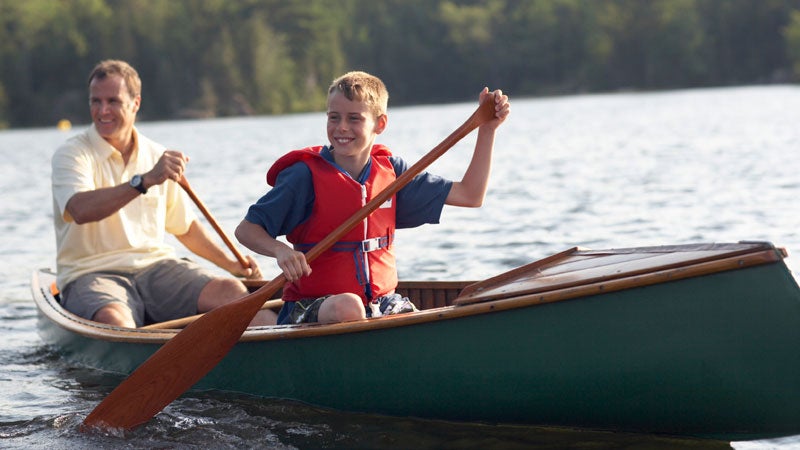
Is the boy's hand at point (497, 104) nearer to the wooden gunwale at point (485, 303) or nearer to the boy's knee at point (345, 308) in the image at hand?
the wooden gunwale at point (485, 303)

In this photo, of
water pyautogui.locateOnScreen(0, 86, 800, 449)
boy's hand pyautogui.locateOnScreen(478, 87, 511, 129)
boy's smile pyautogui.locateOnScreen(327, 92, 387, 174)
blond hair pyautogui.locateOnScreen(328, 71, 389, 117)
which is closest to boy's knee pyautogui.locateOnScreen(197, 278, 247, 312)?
water pyautogui.locateOnScreen(0, 86, 800, 449)

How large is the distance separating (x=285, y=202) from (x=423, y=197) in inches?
22.0

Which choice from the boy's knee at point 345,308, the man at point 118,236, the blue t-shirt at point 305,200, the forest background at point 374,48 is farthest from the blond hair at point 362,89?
the forest background at point 374,48

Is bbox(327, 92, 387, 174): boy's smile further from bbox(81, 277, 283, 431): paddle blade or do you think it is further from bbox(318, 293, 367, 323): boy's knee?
bbox(81, 277, 283, 431): paddle blade

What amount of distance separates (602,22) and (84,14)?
32305 millimetres

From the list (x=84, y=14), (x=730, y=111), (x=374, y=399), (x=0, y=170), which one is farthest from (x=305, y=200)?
(x=84, y=14)

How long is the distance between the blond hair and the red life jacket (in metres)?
0.25

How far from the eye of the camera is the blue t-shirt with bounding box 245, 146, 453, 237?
3.94 meters

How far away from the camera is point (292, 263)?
379cm

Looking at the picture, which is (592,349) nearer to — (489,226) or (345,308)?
(345,308)

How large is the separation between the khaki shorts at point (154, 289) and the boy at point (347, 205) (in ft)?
3.35

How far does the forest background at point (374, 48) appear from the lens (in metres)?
54.8

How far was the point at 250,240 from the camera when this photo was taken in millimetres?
3926

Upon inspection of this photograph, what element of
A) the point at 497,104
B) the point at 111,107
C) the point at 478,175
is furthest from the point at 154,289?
the point at 497,104
